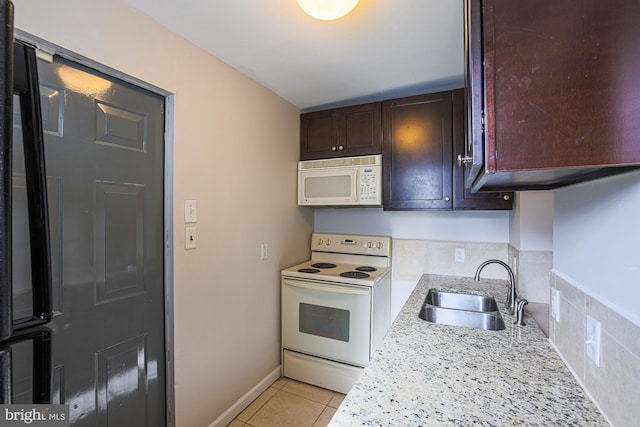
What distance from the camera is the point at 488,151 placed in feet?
2.00

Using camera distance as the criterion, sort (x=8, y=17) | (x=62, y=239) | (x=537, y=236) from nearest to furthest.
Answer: (x=8, y=17) → (x=62, y=239) → (x=537, y=236)

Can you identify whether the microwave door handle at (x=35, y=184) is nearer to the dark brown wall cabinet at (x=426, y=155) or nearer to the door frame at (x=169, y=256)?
the door frame at (x=169, y=256)

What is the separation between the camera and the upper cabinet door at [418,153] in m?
2.21

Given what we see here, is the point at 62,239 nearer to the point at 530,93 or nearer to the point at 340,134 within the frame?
the point at 530,93

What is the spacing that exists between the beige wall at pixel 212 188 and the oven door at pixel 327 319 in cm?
14

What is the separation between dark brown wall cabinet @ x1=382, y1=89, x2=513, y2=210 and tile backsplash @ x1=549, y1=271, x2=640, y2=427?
50.6 inches

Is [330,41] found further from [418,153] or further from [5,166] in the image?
[5,166]

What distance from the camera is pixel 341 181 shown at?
2496 mm

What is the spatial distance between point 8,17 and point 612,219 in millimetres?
1181

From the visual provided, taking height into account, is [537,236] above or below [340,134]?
below

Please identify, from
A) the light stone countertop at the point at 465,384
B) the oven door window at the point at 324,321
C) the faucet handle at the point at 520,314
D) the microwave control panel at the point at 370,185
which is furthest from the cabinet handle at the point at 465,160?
the oven door window at the point at 324,321

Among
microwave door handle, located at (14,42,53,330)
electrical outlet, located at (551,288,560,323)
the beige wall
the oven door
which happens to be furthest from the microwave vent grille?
microwave door handle, located at (14,42,53,330)

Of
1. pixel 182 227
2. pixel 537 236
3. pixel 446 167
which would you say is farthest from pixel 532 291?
pixel 182 227

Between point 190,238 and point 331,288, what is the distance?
1119 millimetres
